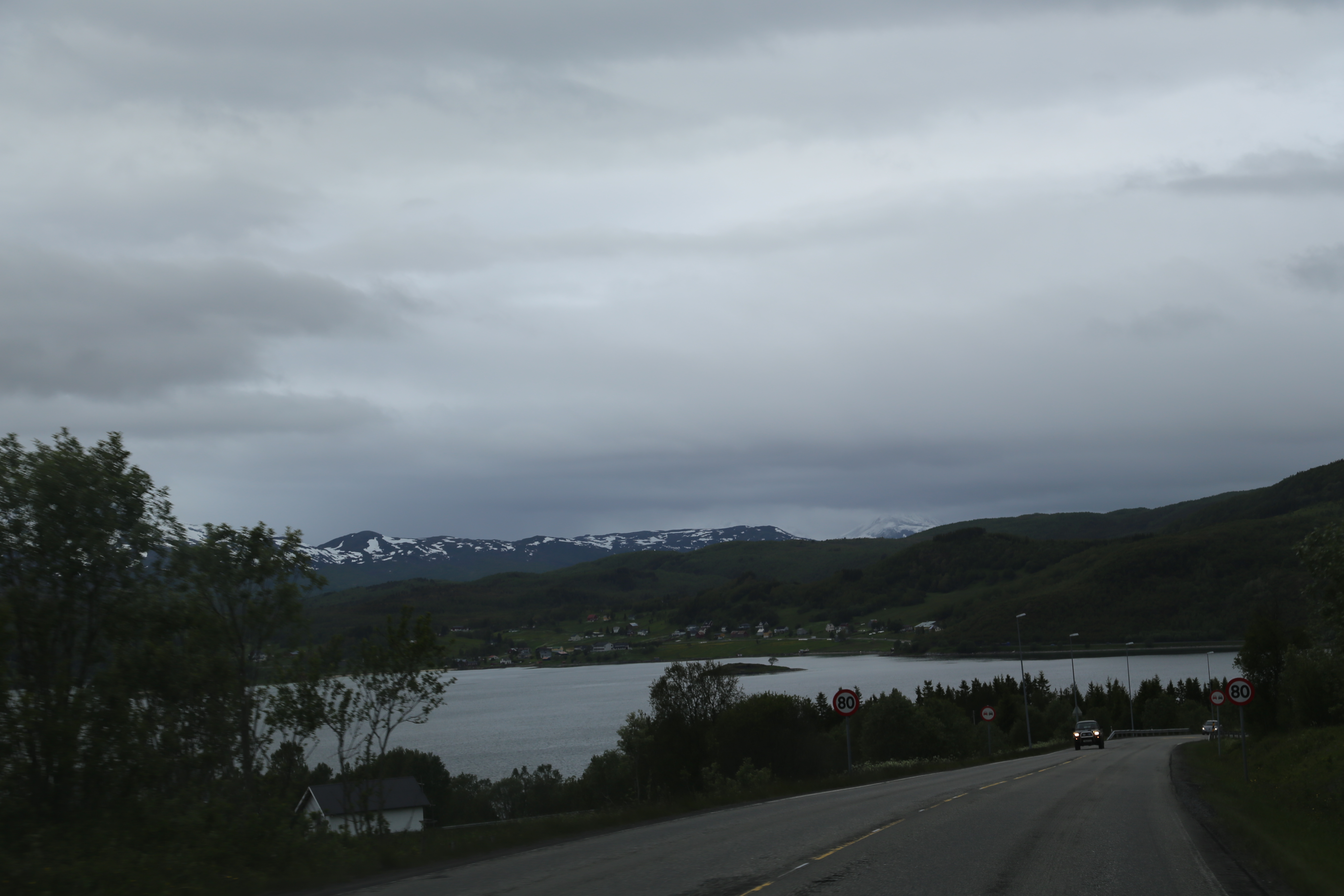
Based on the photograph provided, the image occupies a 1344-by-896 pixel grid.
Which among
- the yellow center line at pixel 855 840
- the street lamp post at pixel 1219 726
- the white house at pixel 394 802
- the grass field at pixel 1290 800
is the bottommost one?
the white house at pixel 394 802

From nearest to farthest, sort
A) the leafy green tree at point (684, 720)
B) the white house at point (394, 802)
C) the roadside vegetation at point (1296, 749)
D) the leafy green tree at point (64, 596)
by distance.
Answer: the roadside vegetation at point (1296, 749) < the leafy green tree at point (64, 596) < the white house at point (394, 802) < the leafy green tree at point (684, 720)

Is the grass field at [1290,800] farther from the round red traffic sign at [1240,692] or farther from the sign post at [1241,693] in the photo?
the round red traffic sign at [1240,692]

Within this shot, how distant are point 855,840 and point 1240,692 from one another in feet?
57.0

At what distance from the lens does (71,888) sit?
42.4ft

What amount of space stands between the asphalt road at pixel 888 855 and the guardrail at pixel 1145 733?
76.9 meters

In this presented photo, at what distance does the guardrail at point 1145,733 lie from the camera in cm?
9238

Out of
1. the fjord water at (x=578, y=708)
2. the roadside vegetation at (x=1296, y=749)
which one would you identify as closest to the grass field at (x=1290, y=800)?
the roadside vegetation at (x=1296, y=749)

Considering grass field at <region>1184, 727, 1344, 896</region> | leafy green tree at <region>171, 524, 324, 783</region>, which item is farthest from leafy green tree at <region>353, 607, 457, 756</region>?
grass field at <region>1184, 727, 1344, 896</region>

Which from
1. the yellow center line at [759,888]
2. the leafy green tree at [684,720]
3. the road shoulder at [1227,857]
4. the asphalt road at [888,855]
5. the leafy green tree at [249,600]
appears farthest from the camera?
the leafy green tree at [684,720]

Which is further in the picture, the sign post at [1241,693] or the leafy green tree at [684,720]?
the leafy green tree at [684,720]

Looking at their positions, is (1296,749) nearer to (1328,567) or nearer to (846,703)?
(1328,567)

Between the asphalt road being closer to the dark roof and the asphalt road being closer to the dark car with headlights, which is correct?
the dark roof

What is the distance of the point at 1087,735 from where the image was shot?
68625 mm

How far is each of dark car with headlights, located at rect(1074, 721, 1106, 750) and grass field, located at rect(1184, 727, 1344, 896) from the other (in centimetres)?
2261
